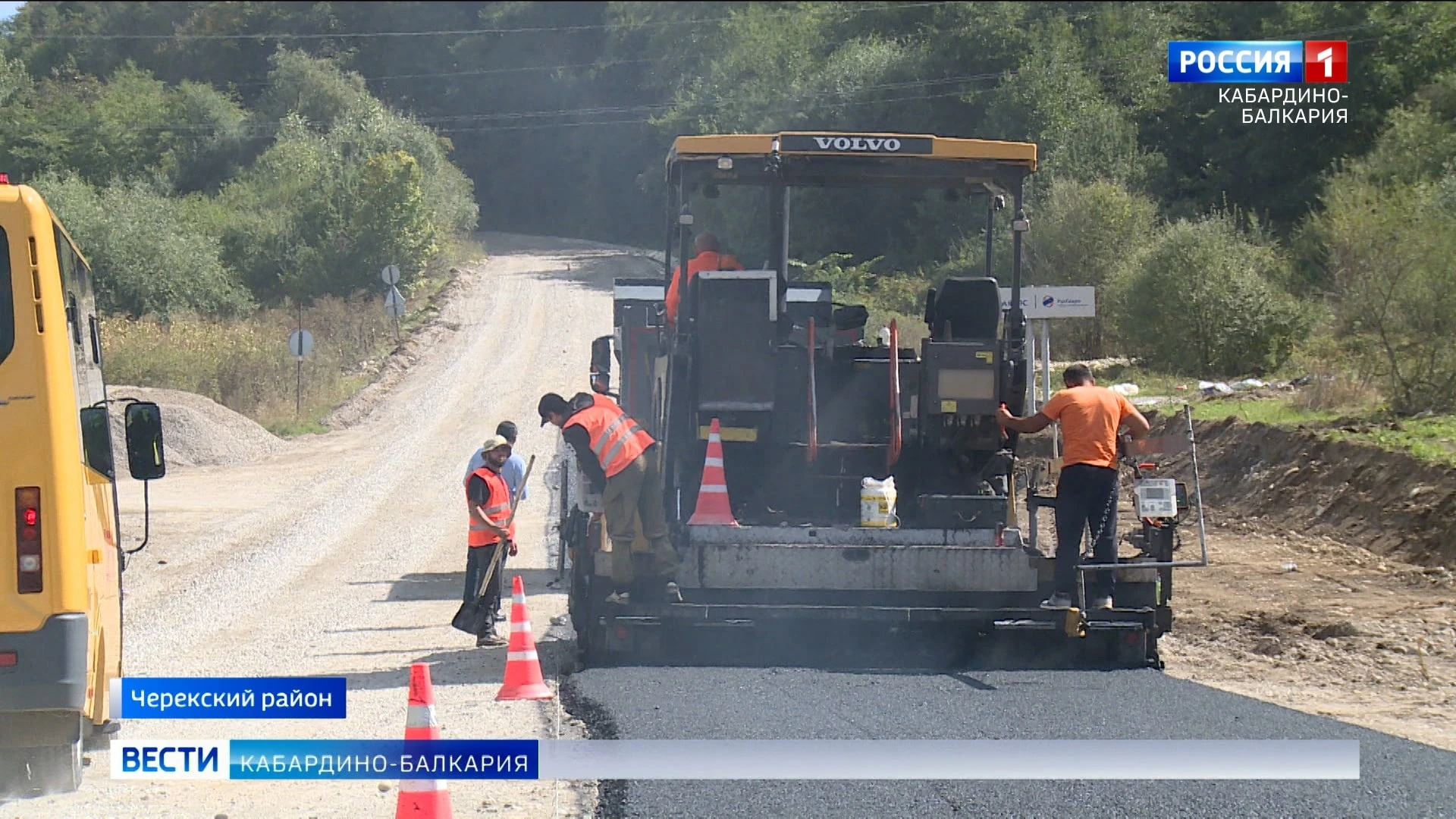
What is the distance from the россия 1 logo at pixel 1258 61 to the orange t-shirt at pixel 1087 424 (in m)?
23.1

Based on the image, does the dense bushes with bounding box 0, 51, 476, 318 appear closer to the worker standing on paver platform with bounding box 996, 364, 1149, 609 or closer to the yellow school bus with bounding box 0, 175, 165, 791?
the worker standing on paver platform with bounding box 996, 364, 1149, 609

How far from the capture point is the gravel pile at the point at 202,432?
27.0 meters

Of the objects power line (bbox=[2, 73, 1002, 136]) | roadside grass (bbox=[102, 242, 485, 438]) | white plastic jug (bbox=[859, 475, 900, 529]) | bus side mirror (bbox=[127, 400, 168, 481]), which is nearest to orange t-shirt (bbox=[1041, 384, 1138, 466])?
white plastic jug (bbox=[859, 475, 900, 529])

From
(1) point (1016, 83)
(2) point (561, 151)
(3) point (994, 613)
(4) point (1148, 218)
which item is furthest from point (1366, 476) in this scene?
(2) point (561, 151)

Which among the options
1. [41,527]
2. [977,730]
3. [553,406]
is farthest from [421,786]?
[553,406]

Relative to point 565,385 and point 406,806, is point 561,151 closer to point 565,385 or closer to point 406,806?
point 565,385

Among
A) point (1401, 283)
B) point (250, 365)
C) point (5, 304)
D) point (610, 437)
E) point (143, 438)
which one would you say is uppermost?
point (1401, 283)

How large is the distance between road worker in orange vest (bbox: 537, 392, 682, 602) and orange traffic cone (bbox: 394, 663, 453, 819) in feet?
12.2

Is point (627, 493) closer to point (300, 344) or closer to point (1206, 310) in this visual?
point (1206, 310)

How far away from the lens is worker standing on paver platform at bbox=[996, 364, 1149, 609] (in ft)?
31.0

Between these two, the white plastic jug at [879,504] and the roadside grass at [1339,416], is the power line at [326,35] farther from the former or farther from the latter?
the roadside grass at [1339,416]

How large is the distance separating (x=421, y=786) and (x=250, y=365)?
101 ft

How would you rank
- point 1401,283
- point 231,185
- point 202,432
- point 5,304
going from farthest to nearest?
point 231,185, point 202,432, point 1401,283, point 5,304

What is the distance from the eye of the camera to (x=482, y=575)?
35.7 feet
